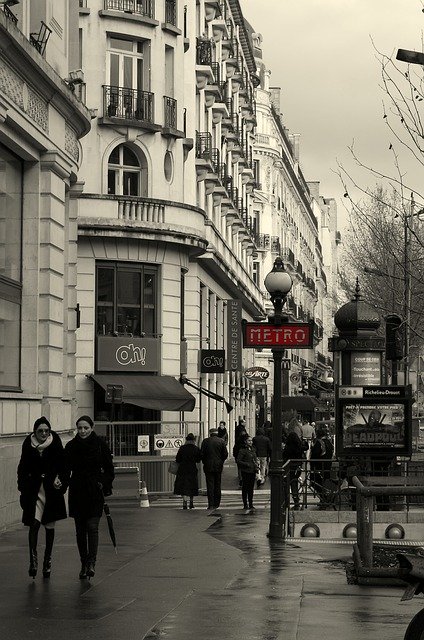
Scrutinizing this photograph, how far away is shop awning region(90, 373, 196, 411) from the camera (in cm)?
3919

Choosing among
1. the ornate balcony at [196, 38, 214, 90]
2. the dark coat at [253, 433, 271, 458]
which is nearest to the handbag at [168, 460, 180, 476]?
the dark coat at [253, 433, 271, 458]

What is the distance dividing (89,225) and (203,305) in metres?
9.23

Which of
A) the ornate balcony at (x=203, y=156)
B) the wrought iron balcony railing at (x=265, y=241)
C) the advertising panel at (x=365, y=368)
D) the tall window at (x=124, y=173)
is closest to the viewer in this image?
the advertising panel at (x=365, y=368)

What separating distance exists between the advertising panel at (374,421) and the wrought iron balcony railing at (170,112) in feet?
67.7

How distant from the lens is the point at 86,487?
14.4 metres

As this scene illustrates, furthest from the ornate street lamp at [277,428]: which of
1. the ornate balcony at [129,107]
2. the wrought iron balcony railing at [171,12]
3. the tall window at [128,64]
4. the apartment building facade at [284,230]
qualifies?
the apartment building facade at [284,230]

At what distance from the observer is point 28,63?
21.4 m

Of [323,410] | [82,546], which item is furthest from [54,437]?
[323,410]

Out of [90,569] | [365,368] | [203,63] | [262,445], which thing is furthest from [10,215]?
[203,63]

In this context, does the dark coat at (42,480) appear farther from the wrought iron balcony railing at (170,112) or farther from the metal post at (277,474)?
the wrought iron balcony railing at (170,112)

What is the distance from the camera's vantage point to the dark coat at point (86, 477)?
47.1 ft

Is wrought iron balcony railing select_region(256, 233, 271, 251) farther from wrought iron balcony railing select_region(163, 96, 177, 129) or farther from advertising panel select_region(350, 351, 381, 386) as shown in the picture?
advertising panel select_region(350, 351, 381, 386)

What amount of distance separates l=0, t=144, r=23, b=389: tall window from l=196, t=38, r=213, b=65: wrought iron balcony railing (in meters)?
25.2

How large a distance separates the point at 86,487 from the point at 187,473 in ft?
47.2
